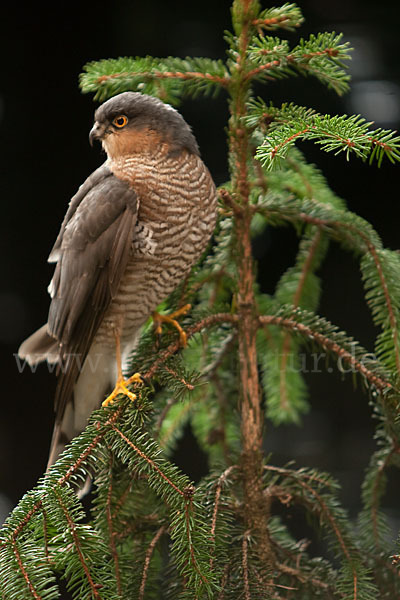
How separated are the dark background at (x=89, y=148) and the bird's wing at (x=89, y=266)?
0.64 metres

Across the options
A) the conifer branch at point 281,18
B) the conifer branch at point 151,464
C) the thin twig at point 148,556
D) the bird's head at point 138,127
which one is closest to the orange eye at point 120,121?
the bird's head at point 138,127

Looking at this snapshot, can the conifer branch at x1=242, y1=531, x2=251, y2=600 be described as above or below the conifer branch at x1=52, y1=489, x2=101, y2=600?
below

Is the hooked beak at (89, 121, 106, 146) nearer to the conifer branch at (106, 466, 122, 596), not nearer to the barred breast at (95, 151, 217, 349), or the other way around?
the barred breast at (95, 151, 217, 349)

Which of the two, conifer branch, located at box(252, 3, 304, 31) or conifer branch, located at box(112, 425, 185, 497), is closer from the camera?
conifer branch, located at box(112, 425, 185, 497)

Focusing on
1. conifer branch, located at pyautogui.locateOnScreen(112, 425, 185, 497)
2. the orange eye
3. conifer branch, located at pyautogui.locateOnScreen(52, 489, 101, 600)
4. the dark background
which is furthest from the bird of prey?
the dark background

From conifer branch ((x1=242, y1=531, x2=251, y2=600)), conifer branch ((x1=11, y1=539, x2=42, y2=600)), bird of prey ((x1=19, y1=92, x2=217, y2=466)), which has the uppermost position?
bird of prey ((x1=19, y1=92, x2=217, y2=466))

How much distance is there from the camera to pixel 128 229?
2.94 ft

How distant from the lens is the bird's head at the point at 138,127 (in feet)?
3.07

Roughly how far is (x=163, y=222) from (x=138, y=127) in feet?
0.52

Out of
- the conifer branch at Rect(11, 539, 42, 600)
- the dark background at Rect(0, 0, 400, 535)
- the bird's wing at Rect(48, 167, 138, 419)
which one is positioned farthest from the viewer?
the dark background at Rect(0, 0, 400, 535)

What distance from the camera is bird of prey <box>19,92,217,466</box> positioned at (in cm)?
91

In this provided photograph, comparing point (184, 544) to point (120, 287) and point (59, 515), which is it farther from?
point (120, 287)

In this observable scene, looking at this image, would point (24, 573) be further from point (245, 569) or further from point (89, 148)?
point (89, 148)

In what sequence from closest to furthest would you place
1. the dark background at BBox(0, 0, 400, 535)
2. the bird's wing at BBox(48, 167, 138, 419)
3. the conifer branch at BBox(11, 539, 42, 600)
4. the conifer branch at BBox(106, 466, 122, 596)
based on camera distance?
the conifer branch at BBox(11, 539, 42, 600), the conifer branch at BBox(106, 466, 122, 596), the bird's wing at BBox(48, 167, 138, 419), the dark background at BBox(0, 0, 400, 535)
